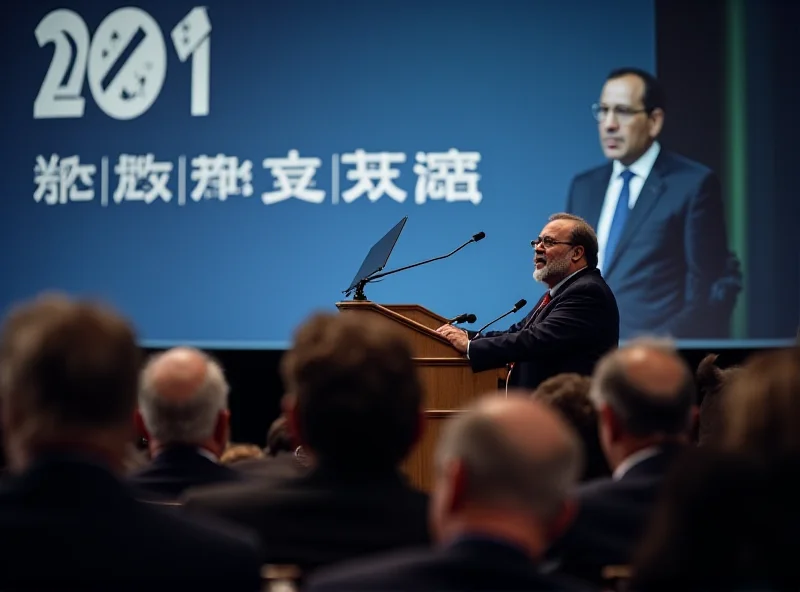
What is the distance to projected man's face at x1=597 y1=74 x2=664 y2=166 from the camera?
6027 millimetres

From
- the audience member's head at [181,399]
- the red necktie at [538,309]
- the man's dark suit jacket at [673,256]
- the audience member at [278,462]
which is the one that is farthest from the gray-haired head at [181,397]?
the man's dark suit jacket at [673,256]

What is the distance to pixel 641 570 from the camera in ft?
4.33

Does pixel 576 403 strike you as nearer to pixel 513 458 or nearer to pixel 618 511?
pixel 618 511

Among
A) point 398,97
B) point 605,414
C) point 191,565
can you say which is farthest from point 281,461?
point 398,97

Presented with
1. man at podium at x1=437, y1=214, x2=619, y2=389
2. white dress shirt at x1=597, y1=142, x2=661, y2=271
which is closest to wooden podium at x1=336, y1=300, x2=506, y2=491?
man at podium at x1=437, y1=214, x2=619, y2=389

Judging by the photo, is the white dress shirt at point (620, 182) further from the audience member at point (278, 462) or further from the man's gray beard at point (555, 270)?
the audience member at point (278, 462)

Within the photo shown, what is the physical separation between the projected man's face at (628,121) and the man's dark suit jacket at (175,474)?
4.15m

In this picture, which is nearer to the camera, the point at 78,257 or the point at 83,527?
the point at 83,527

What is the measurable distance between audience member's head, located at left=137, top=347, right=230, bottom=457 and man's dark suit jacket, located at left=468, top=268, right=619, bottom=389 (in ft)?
6.75

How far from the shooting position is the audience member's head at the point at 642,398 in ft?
6.98

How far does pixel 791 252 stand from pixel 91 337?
5141 millimetres

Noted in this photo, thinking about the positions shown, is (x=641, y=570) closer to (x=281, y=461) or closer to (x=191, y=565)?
(x=191, y=565)

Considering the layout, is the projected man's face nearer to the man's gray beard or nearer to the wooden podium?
the man's gray beard

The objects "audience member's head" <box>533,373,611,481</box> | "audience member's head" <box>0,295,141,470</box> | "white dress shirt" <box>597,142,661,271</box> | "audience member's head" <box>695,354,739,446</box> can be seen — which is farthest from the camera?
"white dress shirt" <box>597,142,661,271</box>
